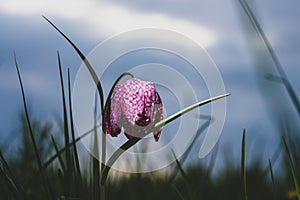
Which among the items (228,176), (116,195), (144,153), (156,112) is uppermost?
(156,112)

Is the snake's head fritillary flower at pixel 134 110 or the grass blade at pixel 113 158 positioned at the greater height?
the snake's head fritillary flower at pixel 134 110

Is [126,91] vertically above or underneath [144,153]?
above

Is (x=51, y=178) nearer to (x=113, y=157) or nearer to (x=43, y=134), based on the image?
(x=43, y=134)

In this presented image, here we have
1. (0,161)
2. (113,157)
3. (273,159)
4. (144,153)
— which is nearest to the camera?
(113,157)

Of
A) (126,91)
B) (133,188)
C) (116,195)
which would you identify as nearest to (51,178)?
(116,195)

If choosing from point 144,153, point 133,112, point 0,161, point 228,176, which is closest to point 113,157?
point 133,112

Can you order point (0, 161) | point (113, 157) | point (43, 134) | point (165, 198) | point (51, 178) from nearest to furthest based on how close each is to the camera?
1. point (113, 157)
2. point (0, 161)
3. point (165, 198)
4. point (51, 178)
5. point (43, 134)

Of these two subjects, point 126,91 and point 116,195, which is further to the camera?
point 116,195

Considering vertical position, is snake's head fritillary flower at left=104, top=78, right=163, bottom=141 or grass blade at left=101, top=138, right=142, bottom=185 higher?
snake's head fritillary flower at left=104, top=78, right=163, bottom=141
